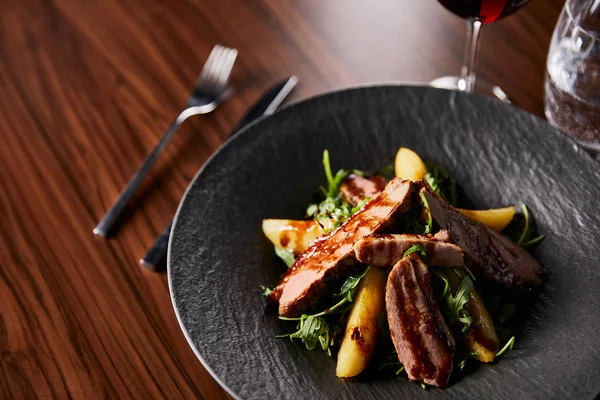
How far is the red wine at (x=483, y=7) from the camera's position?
191cm

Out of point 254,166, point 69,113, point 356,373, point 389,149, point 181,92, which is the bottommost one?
point 356,373

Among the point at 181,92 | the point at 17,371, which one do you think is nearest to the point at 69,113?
the point at 181,92

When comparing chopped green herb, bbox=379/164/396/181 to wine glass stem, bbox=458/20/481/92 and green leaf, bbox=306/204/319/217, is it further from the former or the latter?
wine glass stem, bbox=458/20/481/92

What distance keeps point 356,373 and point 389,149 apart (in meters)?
0.75

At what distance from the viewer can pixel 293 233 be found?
6.12ft

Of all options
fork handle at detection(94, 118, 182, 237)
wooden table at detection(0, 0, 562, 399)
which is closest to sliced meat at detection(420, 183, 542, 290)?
wooden table at detection(0, 0, 562, 399)

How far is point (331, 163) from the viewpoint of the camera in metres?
2.10

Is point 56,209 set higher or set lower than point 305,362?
higher

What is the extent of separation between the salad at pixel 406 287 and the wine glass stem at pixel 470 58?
641mm

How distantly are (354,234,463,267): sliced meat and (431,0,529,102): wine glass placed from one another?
66cm

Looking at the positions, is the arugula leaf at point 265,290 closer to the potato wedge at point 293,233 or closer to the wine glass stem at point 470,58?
the potato wedge at point 293,233

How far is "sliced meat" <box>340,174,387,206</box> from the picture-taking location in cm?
194

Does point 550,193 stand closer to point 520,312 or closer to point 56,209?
point 520,312

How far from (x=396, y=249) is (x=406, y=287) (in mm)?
90
